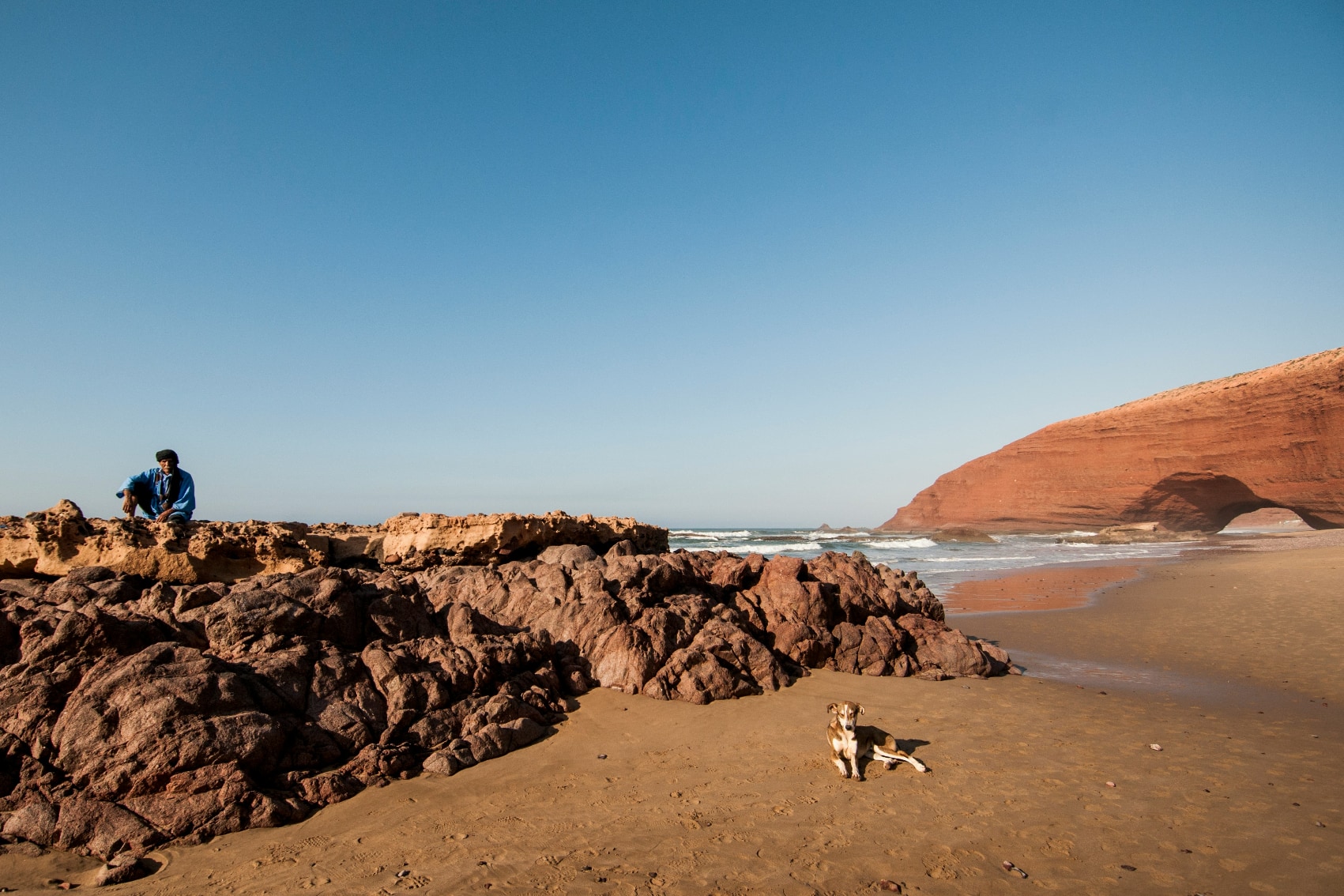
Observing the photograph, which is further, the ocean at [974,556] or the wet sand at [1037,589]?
the ocean at [974,556]

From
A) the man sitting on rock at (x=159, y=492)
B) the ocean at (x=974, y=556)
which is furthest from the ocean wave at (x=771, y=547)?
the man sitting on rock at (x=159, y=492)

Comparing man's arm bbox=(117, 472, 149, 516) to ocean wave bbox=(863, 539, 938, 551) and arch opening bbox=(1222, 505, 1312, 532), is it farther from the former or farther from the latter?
arch opening bbox=(1222, 505, 1312, 532)

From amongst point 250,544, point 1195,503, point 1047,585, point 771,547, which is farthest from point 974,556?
point 250,544

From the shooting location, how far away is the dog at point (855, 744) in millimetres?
4844

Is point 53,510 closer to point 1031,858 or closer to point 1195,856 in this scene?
point 1031,858

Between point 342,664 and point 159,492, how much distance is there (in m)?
4.00

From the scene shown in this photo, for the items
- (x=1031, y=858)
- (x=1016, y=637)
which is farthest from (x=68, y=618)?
(x=1016, y=637)

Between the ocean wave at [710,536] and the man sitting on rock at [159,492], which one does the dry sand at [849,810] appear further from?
the ocean wave at [710,536]

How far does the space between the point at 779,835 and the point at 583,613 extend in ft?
11.5

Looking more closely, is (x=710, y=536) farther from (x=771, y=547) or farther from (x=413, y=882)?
(x=413, y=882)

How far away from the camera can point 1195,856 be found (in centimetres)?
393

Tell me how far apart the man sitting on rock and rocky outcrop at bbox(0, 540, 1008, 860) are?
1.35 meters

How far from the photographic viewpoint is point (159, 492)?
24.3ft

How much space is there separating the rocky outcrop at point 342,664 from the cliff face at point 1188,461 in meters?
54.5
